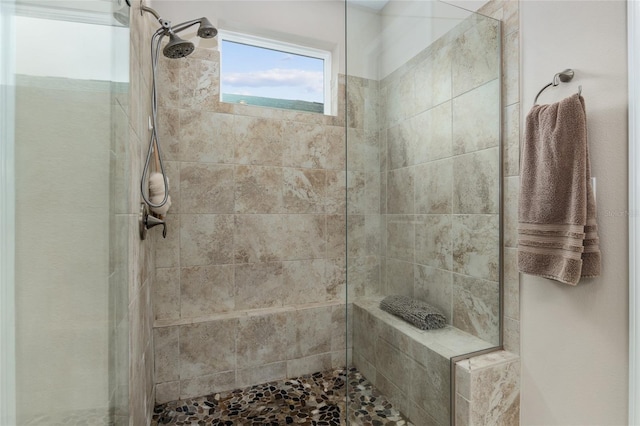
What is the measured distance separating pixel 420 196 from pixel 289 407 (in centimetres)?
138

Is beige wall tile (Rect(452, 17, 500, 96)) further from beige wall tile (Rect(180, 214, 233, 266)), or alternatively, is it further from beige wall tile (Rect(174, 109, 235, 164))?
beige wall tile (Rect(180, 214, 233, 266))

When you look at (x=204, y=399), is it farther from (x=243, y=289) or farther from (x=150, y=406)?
(x=243, y=289)

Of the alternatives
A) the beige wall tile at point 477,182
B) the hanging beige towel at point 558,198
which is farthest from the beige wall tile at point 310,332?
the hanging beige towel at point 558,198

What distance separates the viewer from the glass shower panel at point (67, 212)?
39 cm

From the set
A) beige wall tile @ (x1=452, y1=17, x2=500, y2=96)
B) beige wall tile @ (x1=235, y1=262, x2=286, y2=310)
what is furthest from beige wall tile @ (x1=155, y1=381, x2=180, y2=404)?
beige wall tile @ (x1=452, y1=17, x2=500, y2=96)

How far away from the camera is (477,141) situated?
1.41m

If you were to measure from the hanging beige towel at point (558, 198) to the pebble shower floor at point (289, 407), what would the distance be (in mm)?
868

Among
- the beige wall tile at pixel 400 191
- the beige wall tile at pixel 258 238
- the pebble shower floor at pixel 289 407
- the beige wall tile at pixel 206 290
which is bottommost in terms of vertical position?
the pebble shower floor at pixel 289 407

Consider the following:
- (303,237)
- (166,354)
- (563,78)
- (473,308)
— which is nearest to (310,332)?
(303,237)

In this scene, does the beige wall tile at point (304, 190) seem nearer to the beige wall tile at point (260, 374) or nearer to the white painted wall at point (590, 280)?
the beige wall tile at point (260, 374)

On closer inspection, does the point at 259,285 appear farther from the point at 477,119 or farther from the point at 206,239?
the point at 477,119

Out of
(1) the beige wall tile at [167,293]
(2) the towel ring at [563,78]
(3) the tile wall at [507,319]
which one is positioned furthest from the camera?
(1) the beige wall tile at [167,293]

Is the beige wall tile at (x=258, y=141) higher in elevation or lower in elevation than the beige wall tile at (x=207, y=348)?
higher

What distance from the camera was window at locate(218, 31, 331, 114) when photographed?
2.12m
